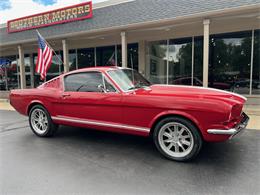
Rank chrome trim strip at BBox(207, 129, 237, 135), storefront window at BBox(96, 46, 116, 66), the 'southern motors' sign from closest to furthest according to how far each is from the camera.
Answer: chrome trim strip at BBox(207, 129, 237, 135) < the 'southern motors' sign < storefront window at BBox(96, 46, 116, 66)

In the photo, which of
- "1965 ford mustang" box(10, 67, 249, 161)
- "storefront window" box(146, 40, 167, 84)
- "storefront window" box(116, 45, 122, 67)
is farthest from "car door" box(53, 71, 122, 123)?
"storefront window" box(116, 45, 122, 67)

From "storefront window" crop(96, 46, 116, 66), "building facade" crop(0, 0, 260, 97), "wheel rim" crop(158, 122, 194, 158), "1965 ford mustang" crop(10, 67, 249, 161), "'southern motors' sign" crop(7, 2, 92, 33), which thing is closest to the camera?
"1965 ford mustang" crop(10, 67, 249, 161)

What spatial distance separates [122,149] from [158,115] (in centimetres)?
114

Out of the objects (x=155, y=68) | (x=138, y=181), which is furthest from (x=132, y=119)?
(x=155, y=68)

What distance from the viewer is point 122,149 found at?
13.2 feet

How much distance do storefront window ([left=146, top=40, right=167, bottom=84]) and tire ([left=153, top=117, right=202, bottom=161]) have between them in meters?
8.40

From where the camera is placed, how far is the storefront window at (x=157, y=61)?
37.8 feet

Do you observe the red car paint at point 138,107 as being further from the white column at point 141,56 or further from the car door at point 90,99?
the white column at point 141,56

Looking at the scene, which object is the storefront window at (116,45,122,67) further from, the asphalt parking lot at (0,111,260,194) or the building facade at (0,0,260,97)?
the asphalt parking lot at (0,111,260,194)

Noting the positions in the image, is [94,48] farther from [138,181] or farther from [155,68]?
[138,181]

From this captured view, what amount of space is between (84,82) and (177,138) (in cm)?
235

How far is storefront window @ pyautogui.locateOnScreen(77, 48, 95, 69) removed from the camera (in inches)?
543

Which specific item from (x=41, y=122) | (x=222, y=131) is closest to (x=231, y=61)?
(x=222, y=131)

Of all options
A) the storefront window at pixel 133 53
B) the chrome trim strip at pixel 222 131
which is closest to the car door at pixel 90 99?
the chrome trim strip at pixel 222 131
